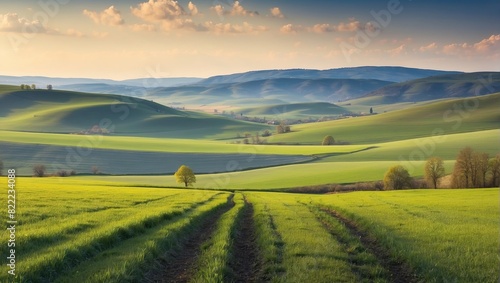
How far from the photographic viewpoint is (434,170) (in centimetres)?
7281

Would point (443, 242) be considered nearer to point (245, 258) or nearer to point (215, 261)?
point (245, 258)

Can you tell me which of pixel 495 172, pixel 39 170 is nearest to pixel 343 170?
pixel 495 172

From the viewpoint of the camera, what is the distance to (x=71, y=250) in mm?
12555

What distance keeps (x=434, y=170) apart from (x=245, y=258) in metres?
67.7

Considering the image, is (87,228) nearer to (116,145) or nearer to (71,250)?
(71,250)

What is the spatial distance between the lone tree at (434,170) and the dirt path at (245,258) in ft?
201

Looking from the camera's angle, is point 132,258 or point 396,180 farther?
point 396,180

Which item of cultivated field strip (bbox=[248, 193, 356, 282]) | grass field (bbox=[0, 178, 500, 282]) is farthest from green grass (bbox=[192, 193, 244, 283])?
cultivated field strip (bbox=[248, 193, 356, 282])

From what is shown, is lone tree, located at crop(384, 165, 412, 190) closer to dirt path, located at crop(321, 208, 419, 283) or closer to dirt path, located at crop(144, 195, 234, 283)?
dirt path, located at crop(321, 208, 419, 283)

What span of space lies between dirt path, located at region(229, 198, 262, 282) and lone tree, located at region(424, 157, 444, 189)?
6120 centimetres

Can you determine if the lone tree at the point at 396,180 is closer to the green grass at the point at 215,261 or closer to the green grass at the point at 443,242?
the green grass at the point at 443,242

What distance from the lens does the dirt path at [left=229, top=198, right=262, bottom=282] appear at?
12.0m

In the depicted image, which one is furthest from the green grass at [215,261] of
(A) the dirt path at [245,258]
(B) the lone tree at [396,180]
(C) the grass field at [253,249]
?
(B) the lone tree at [396,180]

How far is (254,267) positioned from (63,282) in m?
5.69
